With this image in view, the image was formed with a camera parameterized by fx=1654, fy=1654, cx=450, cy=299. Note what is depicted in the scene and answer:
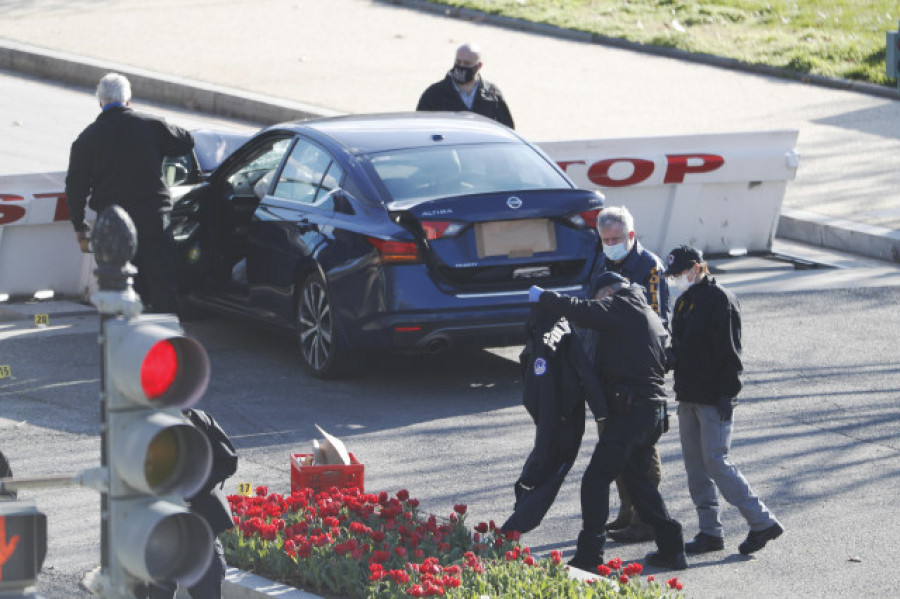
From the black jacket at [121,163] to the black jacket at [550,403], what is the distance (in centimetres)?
392

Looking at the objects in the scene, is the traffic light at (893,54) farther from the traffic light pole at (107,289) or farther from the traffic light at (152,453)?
the traffic light at (152,453)

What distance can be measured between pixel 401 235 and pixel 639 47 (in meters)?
15.4

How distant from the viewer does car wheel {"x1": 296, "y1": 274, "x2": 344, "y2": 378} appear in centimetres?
1054

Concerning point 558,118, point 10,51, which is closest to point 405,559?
point 558,118

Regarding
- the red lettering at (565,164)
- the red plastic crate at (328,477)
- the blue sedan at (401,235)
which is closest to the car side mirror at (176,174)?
the blue sedan at (401,235)

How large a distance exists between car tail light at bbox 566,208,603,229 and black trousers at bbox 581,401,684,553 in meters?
3.00

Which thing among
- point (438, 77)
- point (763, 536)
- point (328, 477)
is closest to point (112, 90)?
point (328, 477)

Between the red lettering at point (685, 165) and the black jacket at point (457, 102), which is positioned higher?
the black jacket at point (457, 102)

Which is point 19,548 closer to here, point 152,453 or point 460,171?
point 152,453

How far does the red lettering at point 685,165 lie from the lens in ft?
47.1

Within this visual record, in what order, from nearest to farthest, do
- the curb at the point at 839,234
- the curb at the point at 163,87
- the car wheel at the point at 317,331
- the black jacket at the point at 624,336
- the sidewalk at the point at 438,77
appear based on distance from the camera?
the black jacket at the point at 624,336 < the car wheel at the point at 317,331 < the curb at the point at 839,234 < the sidewalk at the point at 438,77 < the curb at the point at 163,87

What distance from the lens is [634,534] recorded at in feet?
26.1

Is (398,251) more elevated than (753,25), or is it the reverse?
(398,251)

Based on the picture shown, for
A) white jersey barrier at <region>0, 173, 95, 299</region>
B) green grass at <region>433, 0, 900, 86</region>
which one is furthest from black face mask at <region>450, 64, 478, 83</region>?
green grass at <region>433, 0, 900, 86</region>
